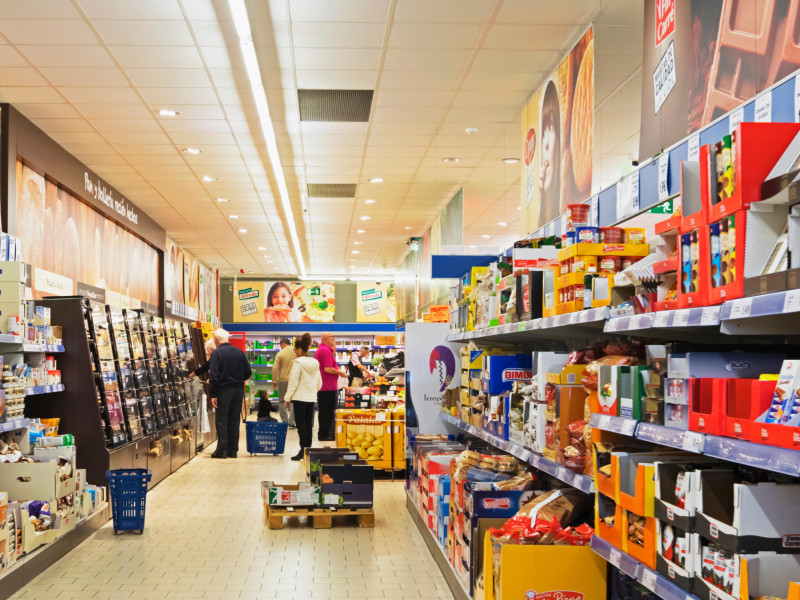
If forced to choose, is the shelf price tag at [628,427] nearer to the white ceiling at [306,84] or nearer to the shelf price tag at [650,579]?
the shelf price tag at [650,579]

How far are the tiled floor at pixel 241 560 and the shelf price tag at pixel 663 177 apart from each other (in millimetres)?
2487

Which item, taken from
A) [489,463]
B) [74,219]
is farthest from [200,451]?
[489,463]

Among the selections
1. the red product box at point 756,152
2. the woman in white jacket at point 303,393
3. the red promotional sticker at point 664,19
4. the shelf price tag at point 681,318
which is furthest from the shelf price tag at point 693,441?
the woman in white jacket at point 303,393

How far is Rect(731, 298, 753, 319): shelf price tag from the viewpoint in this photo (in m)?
1.94

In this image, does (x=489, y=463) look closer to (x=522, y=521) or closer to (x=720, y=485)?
(x=522, y=521)

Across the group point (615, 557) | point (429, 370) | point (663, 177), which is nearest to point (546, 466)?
point (615, 557)

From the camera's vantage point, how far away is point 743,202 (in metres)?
2.00

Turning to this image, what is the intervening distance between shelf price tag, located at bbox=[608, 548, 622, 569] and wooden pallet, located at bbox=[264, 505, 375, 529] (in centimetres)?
391

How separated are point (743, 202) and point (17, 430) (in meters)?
5.25

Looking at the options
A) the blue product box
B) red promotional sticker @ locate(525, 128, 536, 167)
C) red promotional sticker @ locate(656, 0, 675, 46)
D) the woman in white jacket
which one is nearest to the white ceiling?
red promotional sticker @ locate(525, 128, 536, 167)

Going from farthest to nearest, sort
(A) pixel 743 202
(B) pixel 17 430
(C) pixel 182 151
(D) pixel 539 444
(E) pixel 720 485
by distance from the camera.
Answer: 1. (C) pixel 182 151
2. (B) pixel 17 430
3. (D) pixel 539 444
4. (E) pixel 720 485
5. (A) pixel 743 202

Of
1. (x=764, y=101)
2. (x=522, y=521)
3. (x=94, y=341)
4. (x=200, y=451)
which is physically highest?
(x=764, y=101)

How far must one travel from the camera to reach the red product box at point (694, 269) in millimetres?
2199

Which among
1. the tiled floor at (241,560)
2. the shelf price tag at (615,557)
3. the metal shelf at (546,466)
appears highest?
the metal shelf at (546,466)
